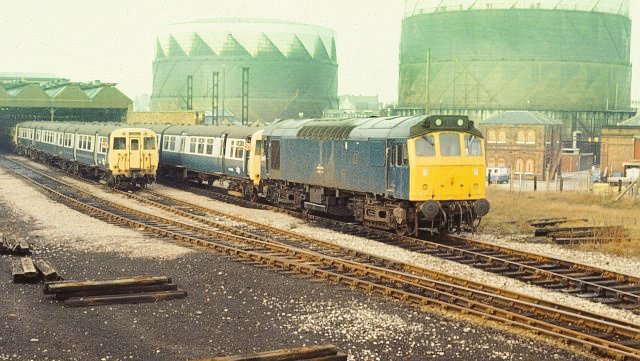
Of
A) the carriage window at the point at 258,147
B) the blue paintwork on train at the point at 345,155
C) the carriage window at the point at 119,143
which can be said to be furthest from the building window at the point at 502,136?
the blue paintwork on train at the point at 345,155

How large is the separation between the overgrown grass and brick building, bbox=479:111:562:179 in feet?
147

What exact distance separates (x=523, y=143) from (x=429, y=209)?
67.9 metres

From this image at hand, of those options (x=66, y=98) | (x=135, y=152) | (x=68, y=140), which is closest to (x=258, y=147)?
(x=135, y=152)

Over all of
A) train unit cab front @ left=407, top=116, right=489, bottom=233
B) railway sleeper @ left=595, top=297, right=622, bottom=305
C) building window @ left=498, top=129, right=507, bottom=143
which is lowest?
railway sleeper @ left=595, top=297, right=622, bottom=305

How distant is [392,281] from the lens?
16.1 metres

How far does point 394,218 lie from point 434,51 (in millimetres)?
94250

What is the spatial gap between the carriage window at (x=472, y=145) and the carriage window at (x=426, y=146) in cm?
114

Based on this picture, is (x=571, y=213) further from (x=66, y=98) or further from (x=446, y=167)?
(x=66, y=98)

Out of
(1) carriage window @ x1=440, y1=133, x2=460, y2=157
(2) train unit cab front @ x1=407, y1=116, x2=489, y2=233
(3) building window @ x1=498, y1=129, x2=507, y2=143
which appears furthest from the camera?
(3) building window @ x1=498, y1=129, x2=507, y2=143

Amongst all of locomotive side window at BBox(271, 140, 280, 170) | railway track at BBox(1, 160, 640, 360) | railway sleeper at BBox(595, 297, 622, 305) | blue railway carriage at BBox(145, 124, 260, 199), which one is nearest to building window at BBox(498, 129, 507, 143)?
blue railway carriage at BBox(145, 124, 260, 199)

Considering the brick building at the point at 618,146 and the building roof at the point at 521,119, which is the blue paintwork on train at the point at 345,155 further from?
the building roof at the point at 521,119

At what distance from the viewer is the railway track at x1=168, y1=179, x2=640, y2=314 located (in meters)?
15.4

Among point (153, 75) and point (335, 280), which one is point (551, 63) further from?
point (335, 280)

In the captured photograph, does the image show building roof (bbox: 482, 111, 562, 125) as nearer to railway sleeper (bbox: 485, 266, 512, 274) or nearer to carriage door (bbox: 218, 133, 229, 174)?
carriage door (bbox: 218, 133, 229, 174)
